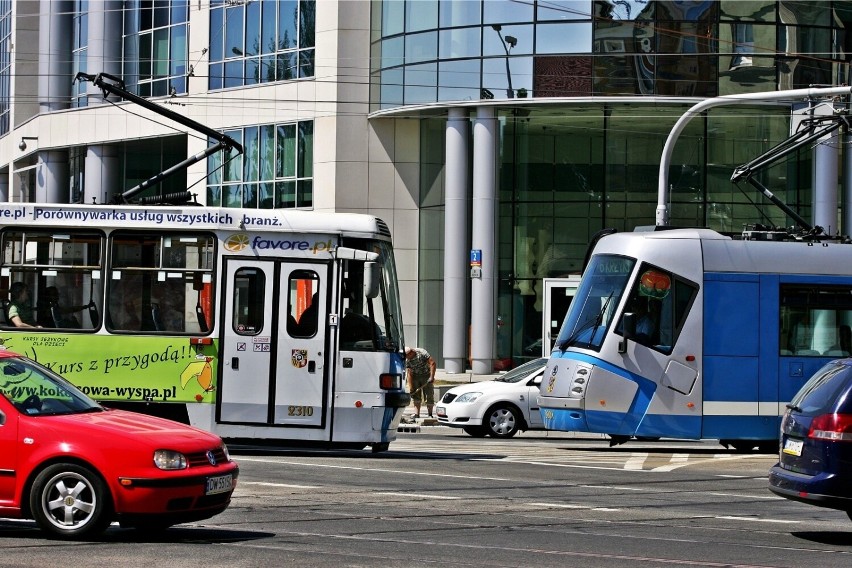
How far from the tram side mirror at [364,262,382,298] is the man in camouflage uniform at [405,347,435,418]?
8654 millimetres

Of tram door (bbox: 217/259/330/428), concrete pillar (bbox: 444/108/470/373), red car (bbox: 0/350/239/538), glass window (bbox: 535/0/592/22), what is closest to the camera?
red car (bbox: 0/350/239/538)

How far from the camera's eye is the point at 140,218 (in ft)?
59.3

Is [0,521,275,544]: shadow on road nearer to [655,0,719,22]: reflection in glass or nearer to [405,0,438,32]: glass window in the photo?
[655,0,719,22]: reflection in glass

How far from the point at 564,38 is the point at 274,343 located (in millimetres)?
19304

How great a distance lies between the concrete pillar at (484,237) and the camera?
36.7m

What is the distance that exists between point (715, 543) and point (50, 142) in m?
42.0

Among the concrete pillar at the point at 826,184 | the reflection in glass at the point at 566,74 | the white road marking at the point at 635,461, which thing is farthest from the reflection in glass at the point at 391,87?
the white road marking at the point at 635,461

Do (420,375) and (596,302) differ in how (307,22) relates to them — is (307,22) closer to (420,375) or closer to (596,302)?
(420,375)

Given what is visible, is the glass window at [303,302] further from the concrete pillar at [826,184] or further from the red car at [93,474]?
the concrete pillar at [826,184]

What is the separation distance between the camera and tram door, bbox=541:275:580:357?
3700 cm

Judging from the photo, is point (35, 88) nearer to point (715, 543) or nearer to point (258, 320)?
point (258, 320)

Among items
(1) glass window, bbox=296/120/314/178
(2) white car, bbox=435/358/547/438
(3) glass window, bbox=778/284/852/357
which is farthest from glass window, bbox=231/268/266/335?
(1) glass window, bbox=296/120/314/178

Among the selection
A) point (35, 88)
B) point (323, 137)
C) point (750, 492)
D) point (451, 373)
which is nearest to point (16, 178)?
point (35, 88)

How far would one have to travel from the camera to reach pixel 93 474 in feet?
32.5
